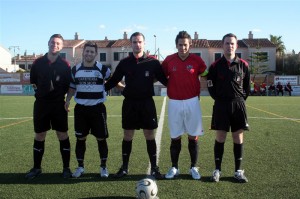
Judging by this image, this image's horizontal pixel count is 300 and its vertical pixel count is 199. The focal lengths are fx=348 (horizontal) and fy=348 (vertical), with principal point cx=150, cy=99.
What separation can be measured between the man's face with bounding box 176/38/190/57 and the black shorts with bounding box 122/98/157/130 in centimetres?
80

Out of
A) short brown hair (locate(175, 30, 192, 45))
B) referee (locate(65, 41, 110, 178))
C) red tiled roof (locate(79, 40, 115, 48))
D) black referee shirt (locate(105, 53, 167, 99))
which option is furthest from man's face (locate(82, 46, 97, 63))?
red tiled roof (locate(79, 40, 115, 48))

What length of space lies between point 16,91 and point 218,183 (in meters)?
38.0

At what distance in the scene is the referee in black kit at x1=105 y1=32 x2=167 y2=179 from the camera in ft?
16.0

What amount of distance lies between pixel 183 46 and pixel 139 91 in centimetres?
87

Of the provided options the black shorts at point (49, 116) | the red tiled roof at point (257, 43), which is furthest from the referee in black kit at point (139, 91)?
the red tiled roof at point (257, 43)

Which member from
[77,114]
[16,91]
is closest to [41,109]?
[77,114]

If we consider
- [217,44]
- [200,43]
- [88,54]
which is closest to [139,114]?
[88,54]

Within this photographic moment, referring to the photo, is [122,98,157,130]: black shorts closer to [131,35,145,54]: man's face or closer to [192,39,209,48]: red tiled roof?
[131,35,145,54]: man's face

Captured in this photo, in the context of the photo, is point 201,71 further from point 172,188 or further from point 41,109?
point 41,109

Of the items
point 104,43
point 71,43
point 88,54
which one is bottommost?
point 88,54

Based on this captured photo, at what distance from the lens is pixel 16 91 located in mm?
38969

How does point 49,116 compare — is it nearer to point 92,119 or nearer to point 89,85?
point 92,119

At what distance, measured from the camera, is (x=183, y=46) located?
4809 mm

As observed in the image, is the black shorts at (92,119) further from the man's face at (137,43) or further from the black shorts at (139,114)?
the man's face at (137,43)
